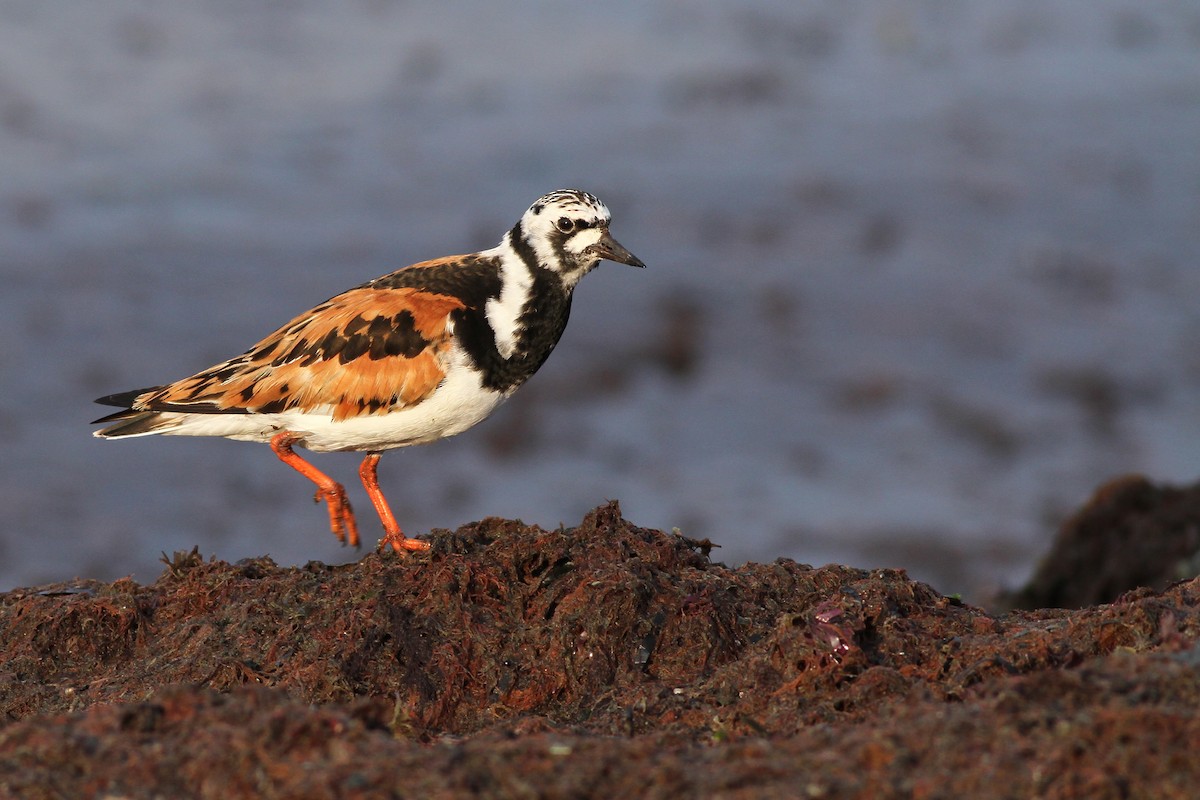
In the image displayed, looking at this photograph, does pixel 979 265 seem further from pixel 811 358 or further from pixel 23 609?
pixel 23 609

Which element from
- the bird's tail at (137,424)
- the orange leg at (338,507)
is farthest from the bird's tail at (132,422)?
the orange leg at (338,507)

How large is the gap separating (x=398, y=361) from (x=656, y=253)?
10175 millimetres

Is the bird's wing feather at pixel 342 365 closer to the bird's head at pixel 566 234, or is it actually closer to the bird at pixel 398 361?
the bird at pixel 398 361

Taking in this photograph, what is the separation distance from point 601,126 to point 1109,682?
16349 millimetres

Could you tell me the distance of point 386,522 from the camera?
6.91 metres

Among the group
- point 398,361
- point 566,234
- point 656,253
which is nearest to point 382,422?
point 398,361

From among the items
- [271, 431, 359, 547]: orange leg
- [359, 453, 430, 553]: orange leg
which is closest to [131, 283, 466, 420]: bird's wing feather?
[271, 431, 359, 547]: orange leg

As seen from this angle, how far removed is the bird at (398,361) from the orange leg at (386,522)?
0.01 meters

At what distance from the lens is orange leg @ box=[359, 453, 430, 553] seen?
6590mm

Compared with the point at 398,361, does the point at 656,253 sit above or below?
above

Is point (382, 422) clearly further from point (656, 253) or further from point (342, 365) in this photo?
point (656, 253)

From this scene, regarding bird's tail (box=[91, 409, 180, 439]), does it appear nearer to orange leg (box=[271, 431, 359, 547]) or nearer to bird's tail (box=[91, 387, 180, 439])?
bird's tail (box=[91, 387, 180, 439])

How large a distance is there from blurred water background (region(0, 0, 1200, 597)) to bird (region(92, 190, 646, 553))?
4.10 meters

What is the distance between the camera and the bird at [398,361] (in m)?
7.06
